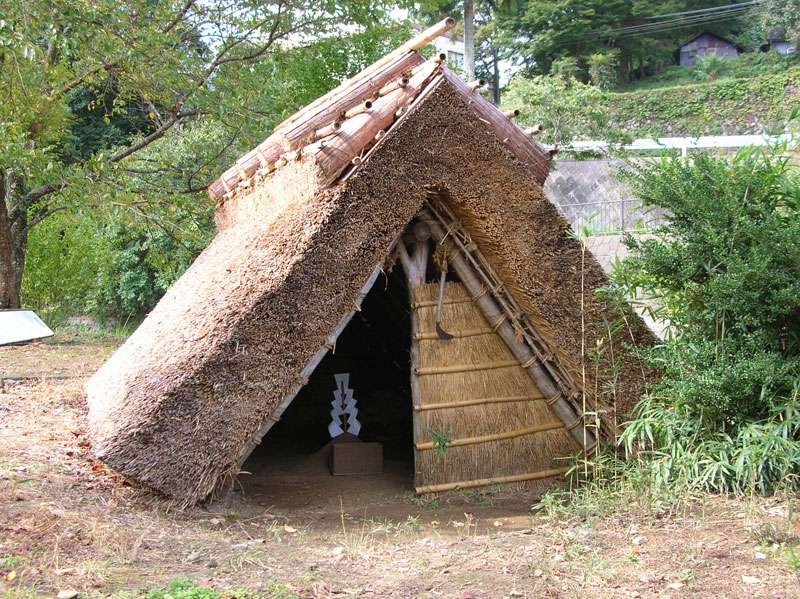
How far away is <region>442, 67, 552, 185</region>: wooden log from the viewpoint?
5289mm

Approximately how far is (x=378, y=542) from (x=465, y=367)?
1647 millimetres

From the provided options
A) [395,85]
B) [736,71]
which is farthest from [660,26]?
[395,85]

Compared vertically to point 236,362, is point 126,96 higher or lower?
higher

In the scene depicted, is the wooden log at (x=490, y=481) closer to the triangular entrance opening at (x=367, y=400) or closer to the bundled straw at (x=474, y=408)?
the bundled straw at (x=474, y=408)

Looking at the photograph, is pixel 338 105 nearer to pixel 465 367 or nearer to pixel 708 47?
pixel 465 367

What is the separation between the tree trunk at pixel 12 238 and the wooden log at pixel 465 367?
8702 millimetres

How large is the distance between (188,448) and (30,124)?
26.4 ft

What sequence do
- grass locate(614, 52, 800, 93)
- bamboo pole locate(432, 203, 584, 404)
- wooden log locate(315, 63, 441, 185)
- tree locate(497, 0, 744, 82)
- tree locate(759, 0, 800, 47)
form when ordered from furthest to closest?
tree locate(497, 0, 744, 82)
tree locate(759, 0, 800, 47)
grass locate(614, 52, 800, 93)
bamboo pole locate(432, 203, 584, 404)
wooden log locate(315, 63, 441, 185)

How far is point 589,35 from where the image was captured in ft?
91.4

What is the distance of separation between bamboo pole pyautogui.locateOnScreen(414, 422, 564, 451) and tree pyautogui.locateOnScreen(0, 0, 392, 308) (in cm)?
462

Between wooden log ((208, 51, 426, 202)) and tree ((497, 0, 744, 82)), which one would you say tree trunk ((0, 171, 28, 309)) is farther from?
tree ((497, 0, 744, 82))

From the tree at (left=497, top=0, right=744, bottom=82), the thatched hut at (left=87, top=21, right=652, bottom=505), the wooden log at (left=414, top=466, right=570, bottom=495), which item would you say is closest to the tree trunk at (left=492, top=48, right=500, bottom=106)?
the tree at (left=497, top=0, right=744, bottom=82)

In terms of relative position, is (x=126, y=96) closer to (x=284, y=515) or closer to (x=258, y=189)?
(x=258, y=189)

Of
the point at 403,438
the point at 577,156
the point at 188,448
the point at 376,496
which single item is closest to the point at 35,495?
the point at 188,448
